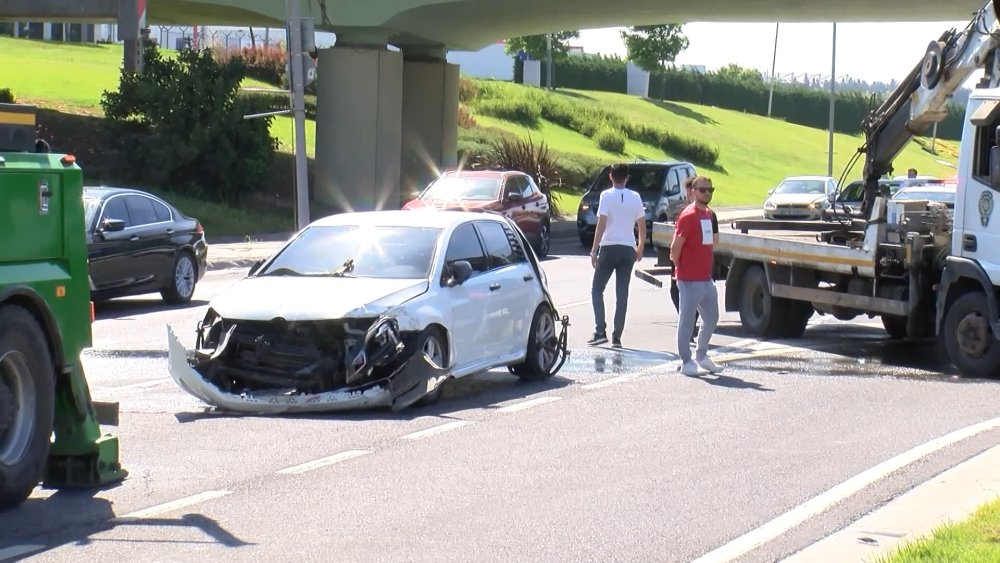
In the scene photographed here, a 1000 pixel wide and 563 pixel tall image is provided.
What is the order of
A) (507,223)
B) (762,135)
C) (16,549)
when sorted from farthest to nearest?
1. (762,135)
2. (507,223)
3. (16,549)

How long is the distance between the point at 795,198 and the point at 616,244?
80.4ft

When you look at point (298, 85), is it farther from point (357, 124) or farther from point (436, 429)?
point (436, 429)

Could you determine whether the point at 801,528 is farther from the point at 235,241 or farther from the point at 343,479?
the point at 235,241

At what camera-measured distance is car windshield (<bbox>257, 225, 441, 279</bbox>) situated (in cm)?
1145

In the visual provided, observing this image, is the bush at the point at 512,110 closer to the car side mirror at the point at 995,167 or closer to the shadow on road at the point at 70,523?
the car side mirror at the point at 995,167

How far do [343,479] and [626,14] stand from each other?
1271 inches

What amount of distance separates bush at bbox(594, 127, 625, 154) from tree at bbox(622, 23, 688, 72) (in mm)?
21622

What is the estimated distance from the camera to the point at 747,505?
315 inches

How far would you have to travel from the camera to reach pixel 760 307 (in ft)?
55.2

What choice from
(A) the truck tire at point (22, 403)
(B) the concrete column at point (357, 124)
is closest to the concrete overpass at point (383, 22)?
(B) the concrete column at point (357, 124)

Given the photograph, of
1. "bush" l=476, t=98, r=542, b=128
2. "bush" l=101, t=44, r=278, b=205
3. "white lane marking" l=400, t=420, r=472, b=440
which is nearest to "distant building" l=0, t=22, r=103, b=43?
"bush" l=476, t=98, r=542, b=128

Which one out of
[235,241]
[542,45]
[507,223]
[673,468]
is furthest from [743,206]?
[673,468]

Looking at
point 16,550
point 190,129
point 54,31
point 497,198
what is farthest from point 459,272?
point 54,31

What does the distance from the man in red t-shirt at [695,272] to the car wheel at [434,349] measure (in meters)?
3.01
